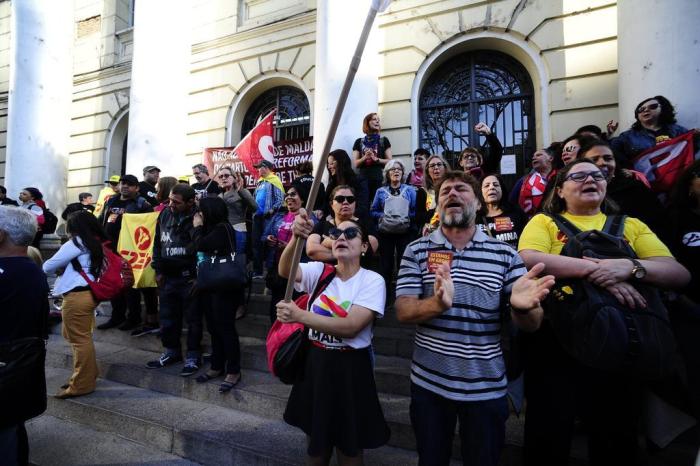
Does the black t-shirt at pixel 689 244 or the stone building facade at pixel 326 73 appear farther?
the stone building facade at pixel 326 73

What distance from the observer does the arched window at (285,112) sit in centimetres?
938

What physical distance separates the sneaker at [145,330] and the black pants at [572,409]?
470cm

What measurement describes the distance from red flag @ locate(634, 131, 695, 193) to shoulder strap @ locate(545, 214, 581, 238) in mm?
1555

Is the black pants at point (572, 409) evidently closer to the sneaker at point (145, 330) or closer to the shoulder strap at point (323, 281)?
the shoulder strap at point (323, 281)

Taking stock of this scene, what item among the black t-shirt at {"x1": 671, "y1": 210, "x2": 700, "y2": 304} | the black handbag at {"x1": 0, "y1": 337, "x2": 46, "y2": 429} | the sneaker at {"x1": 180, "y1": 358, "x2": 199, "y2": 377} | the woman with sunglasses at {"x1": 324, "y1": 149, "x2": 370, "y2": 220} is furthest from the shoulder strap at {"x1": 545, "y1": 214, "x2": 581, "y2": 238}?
the sneaker at {"x1": 180, "y1": 358, "x2": 199, "y2": 377}

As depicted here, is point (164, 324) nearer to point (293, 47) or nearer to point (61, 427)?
point (61, 427)

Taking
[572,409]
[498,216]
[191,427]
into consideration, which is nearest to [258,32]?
[498,216]

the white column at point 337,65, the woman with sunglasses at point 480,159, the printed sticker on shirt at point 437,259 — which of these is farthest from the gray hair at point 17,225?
the white column at point 337,65

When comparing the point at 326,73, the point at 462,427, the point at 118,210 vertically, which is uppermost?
the point at 326,73

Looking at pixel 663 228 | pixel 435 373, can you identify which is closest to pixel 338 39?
pixel 663 228

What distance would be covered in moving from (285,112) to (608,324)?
9037 millimetres

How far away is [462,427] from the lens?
1939 millimetres

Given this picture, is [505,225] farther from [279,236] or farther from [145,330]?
[145,330]

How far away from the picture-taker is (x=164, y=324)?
436 centimetres
